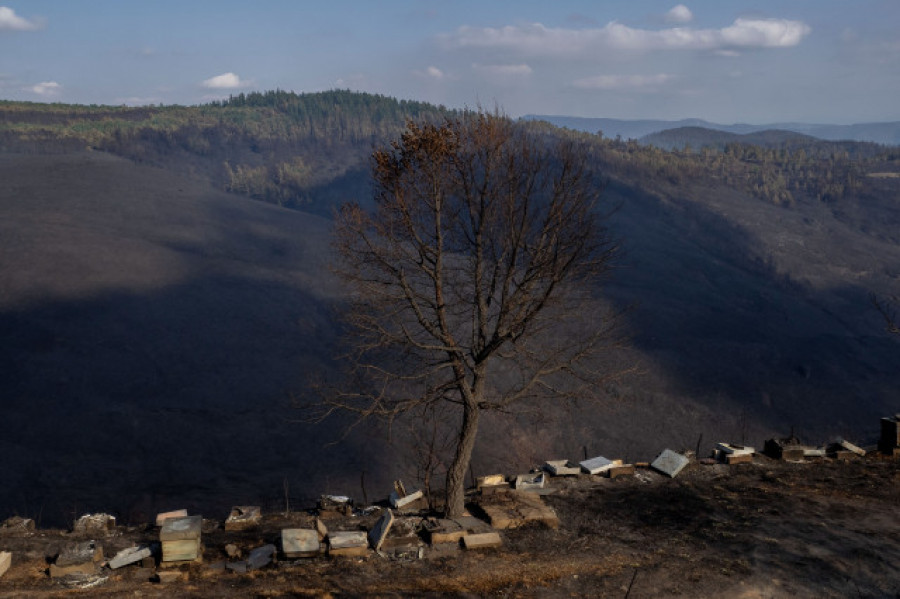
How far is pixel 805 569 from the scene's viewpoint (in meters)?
11.6

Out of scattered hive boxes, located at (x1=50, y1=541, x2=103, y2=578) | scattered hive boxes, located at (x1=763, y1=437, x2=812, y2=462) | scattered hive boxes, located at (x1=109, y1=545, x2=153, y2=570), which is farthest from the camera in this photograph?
scattered hive boxes, located at (x1=763, y1=437, x2=812, y2=462)

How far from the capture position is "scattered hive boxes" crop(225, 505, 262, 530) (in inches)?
522

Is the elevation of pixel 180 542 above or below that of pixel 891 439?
above

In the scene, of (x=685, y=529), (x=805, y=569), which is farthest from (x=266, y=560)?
(x=805, y=569)

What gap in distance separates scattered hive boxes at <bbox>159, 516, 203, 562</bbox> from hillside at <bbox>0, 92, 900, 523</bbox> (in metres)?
8.66

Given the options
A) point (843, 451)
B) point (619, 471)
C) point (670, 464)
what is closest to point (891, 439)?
point (843, 451)

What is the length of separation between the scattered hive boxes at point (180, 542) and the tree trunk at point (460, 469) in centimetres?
472

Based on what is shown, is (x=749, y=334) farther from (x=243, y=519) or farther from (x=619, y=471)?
(x=243, y=519)

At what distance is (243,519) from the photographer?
532 inches

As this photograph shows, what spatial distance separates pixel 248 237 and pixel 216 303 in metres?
18.4

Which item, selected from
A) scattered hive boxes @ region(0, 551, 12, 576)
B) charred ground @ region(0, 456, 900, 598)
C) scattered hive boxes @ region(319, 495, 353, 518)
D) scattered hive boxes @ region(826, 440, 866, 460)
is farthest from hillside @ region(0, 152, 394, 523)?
scattered hive boxes @ region(826, 440, 866, 460)

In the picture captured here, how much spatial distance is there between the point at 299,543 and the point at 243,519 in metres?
2.53

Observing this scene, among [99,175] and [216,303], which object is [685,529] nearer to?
[216,303]

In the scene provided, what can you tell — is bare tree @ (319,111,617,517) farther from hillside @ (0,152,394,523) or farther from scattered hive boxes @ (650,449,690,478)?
hillside @ (0,152,394,523)
